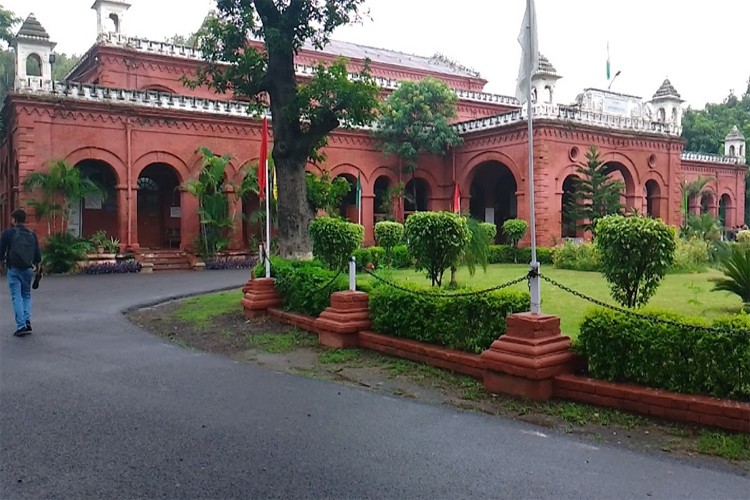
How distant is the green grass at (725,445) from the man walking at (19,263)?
7496 mm

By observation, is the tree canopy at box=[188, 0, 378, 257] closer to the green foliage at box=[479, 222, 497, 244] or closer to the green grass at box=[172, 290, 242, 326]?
the green grass at box=[172, 290, 242, 326]

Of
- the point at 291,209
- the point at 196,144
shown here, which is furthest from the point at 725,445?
the point at 196,144

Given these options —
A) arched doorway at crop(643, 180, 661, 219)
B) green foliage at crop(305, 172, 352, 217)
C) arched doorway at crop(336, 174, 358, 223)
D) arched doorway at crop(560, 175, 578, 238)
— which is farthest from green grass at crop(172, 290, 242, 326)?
arched doorway at crop(643, 180, 661, 219)

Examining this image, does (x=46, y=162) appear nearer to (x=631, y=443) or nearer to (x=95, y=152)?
(x=95, y=152)

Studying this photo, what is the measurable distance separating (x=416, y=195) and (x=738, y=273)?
18.1 meters

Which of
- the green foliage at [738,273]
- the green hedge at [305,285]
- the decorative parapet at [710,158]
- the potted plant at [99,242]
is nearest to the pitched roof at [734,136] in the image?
the decorative parapet at [710,158]

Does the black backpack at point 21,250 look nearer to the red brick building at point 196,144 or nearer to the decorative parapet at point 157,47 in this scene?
the red brick building at point 196,144

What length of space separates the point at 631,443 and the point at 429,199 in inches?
857

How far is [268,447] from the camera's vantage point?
13.1 ft

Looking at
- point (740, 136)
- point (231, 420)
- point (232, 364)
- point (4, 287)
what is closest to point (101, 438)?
point (231, 420)

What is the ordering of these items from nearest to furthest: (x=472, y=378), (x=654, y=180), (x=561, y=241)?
(x=472, y=378) < (x=561, y=241) < (x=654, y=180)

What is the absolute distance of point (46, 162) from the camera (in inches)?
711

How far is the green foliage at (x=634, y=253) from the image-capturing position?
6.00 metres

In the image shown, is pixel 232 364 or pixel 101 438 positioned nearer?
pixel 101 438
